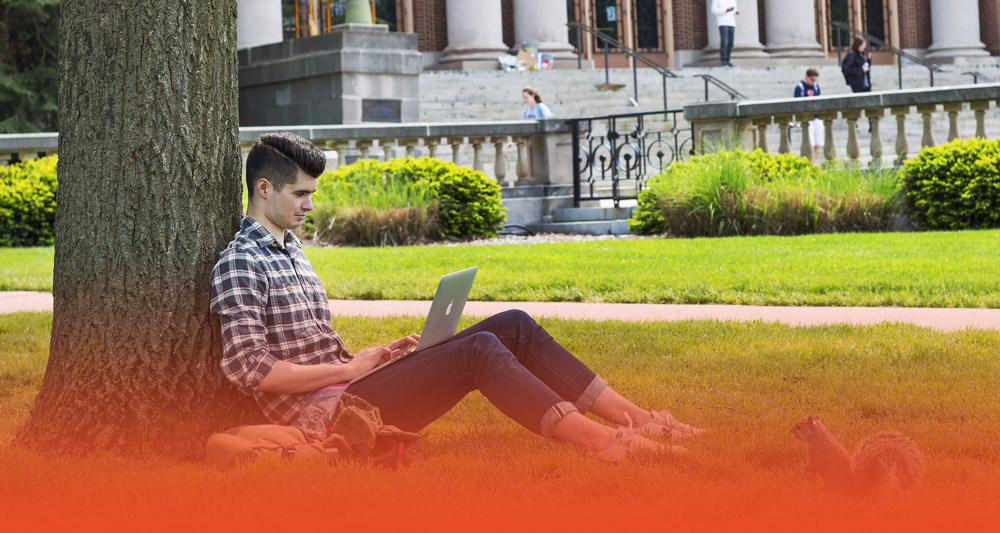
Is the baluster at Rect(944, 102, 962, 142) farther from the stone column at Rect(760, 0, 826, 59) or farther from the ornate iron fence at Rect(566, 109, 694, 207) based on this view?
the stone column at Rect(760, 0, 826, 59)

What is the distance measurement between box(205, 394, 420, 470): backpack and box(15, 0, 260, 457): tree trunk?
14.3 inches

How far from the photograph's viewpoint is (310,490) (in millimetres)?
3453

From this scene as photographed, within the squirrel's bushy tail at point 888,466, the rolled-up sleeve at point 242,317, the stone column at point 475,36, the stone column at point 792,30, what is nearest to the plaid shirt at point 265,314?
the rolled-up sleeve at point 242,317

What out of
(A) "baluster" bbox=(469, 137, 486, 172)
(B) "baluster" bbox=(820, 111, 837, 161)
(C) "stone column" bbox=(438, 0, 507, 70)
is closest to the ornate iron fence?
(A) "baluster" bbox=(469, 137, 486, 172)

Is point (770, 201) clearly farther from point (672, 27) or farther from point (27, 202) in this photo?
point (672, 27)

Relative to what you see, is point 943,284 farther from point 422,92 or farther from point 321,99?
point 422,92

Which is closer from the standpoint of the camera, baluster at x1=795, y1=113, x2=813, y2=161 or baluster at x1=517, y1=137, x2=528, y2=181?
baluster at x1=795, y1=113, x2=813, y2=161

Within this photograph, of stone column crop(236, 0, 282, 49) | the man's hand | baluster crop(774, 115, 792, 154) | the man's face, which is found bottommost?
the man's hand

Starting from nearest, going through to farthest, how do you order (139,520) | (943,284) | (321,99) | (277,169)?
(139,520) → (277,169) → (943,284) → (321,99)

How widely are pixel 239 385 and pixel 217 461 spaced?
0.26 meters

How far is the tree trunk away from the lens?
4.16 metres

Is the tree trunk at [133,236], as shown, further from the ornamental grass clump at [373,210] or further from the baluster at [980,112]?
the baluster at [980,112]

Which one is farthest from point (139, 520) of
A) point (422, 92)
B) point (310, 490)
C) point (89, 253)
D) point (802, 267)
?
point (422, 92)

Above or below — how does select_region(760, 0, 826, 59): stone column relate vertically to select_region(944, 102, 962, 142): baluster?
above
